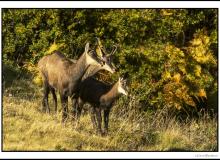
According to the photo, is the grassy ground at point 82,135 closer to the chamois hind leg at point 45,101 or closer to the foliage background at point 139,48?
the chamois hind leg at point 45,101

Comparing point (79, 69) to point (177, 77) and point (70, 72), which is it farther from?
point (177, 77)

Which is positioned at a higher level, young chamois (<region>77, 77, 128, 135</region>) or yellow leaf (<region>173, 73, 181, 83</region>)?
yellow leaf (<region>173, 73, 181, 83</region>)

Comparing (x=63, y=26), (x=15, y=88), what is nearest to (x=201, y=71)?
(x=63, y=26)

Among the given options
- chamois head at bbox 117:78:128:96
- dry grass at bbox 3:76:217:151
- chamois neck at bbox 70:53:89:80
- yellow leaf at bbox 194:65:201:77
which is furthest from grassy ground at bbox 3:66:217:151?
yellow leaf at bbox 194:65:201:77

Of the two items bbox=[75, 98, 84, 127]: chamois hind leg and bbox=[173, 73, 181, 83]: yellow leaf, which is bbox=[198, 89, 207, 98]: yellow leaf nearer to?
bbox=[173, 73, 181, 83]: yellow leaf

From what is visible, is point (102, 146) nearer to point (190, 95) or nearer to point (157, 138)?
point (157, 138)

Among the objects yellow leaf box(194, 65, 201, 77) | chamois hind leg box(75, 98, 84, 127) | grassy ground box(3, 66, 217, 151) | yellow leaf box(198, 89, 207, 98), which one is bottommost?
grassy ground box(3, 66, 217, 151)

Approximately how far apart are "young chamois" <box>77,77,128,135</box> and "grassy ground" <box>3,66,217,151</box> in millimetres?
346

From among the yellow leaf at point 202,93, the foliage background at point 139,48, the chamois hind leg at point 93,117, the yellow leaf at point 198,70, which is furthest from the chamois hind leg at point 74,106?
the yellow leaf at point 202,93

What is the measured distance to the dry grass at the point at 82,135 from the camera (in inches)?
559

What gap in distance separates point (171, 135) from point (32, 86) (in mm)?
6993

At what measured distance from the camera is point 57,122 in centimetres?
1593

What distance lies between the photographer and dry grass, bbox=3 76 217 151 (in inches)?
559

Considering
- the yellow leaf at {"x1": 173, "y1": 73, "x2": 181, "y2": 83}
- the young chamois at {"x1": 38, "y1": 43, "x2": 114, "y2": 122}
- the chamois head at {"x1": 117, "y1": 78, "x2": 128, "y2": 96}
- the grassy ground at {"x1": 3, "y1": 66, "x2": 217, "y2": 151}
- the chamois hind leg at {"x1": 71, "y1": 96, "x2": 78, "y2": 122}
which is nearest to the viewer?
the grassy ground at {"x1": 3, "y1": 66, "x2": 217, "y2": 151}
